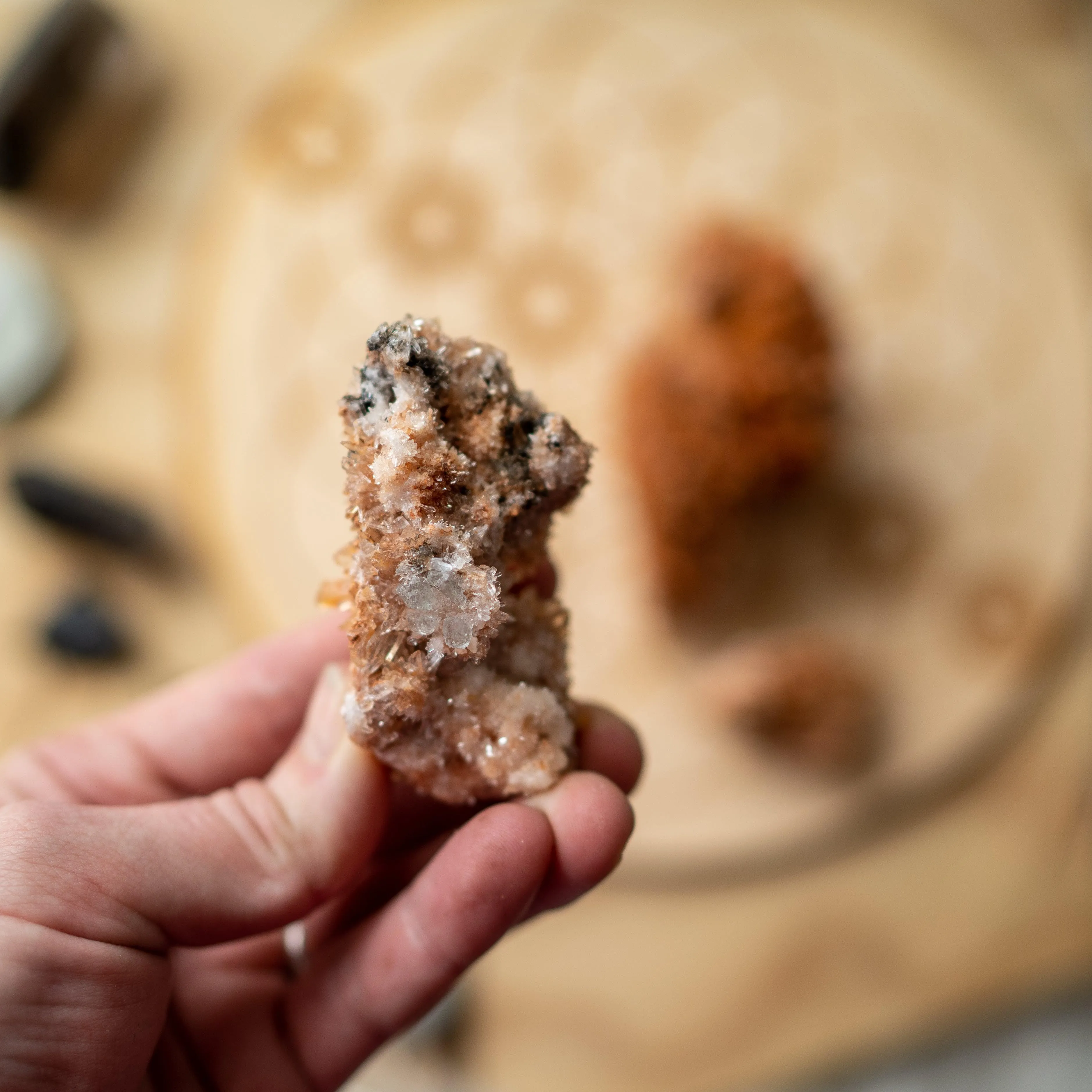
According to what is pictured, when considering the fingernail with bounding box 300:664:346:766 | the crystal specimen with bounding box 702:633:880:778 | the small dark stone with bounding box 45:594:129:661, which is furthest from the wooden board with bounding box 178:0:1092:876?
the fingernail with bounding box 300:664:346:766

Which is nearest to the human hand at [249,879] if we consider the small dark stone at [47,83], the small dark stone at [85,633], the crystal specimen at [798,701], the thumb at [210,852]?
the thumb at [210,852]

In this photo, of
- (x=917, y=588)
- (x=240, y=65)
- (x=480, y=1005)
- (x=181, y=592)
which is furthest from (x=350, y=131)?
(x=480, y=1005)

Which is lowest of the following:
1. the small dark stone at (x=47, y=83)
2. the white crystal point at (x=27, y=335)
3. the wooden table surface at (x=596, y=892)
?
the wooden table surface at (x=596, y=892)

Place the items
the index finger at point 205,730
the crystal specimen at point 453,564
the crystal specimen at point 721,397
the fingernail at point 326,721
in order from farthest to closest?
the crystal specimen at point 721,397 < the index finger at point 205,730 < the fingernail at point 326,721 < the crystal specimen at point 453,564

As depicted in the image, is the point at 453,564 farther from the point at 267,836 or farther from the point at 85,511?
the point at 85,511

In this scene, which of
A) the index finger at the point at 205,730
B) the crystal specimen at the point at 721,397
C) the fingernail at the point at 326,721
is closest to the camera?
the fingernail at the point at 326,721

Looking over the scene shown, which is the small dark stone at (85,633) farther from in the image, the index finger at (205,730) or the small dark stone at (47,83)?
the small dark stone at (47,83)
